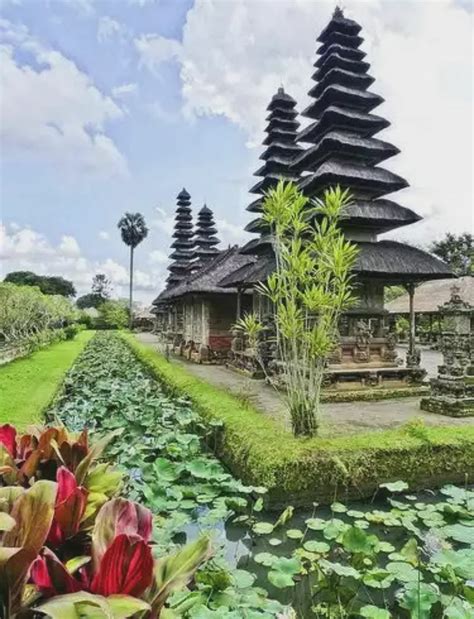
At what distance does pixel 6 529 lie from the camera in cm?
93

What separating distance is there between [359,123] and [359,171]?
144 centimetres

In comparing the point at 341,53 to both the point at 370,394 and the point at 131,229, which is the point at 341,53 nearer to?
the point at 370,394

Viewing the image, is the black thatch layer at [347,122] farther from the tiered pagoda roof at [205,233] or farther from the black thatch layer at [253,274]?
the tiered pagoda roof at [205,233]

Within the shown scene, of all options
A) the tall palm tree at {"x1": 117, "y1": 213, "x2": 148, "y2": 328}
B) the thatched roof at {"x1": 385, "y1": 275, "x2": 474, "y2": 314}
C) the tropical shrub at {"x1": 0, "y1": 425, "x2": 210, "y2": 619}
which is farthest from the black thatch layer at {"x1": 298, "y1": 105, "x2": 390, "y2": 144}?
the tall palm tree at {"x1": 117, "y1": 213, "x2": 148, "y2": 328}

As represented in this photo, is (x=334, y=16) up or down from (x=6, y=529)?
up

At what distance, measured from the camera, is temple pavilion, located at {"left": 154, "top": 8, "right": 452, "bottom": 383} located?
10.3 meters

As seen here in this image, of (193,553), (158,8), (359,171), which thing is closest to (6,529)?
(193,553)

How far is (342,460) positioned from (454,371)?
348cm

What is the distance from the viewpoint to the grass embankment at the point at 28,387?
752cm

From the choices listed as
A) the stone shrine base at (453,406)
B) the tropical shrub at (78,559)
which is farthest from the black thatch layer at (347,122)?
the tropical shrub at (78,559)

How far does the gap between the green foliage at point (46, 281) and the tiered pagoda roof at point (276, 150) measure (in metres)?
51.3

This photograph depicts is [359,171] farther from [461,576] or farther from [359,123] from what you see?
[461,576]

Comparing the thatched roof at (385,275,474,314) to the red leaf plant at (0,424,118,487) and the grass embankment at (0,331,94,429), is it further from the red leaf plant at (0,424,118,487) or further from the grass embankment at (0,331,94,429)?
the red leaf plant at (0,424,118,487)

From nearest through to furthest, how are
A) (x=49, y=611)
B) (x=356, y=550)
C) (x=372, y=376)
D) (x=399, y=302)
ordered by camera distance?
(x=49, y=611)
(x=356, y=550)
(x=372, y=376)
(x=399, y=302)
